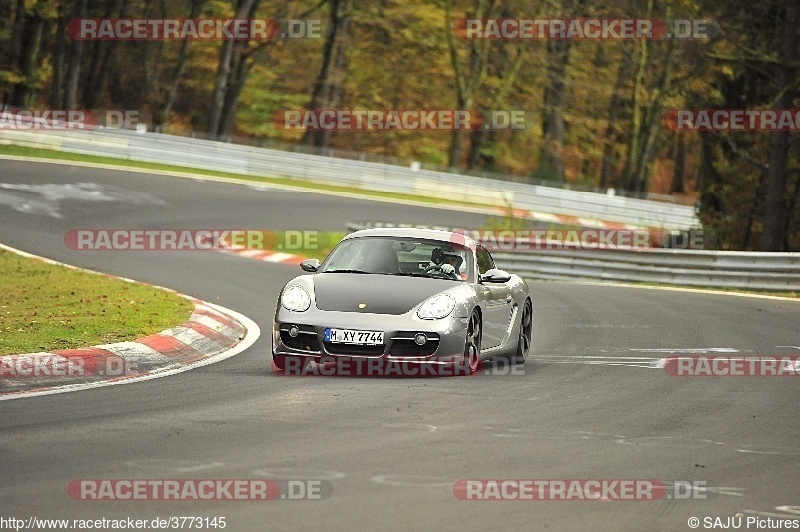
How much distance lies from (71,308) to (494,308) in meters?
4.95

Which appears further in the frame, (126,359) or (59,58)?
(59,58)

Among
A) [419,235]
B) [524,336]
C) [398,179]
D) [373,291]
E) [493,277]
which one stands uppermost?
[419,235]

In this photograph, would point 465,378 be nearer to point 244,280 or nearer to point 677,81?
point 244,280

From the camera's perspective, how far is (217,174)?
4041 cm

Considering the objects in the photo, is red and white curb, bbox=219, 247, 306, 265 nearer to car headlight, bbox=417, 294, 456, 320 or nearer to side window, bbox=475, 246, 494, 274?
side window, bbox=475, 246, 494, 274

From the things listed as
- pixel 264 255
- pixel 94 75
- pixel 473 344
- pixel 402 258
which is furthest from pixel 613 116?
pixel 473 344

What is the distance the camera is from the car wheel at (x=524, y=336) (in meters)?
12.8

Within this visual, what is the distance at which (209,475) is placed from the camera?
21.7 feet

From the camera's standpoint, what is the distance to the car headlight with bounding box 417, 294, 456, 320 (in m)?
11.0

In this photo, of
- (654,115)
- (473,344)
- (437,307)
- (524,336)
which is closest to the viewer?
(437,307)

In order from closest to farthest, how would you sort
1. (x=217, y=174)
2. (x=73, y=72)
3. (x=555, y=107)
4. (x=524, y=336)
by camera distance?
(x=524, y=336) → (x=217, y=174) → (x=73, y=72) → (x=555, y=107)

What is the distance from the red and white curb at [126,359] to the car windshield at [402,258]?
143cm

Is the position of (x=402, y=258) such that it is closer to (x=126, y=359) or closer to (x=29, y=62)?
(x=126, y=359)

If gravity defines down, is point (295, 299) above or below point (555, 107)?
below
